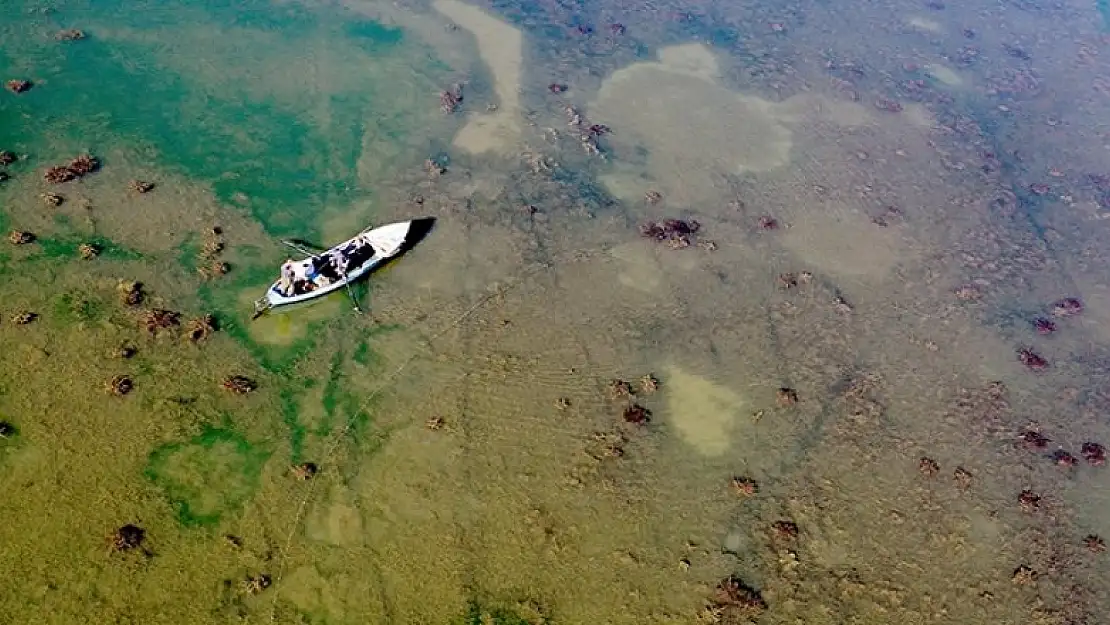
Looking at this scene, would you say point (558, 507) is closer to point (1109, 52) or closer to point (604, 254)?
point (604, 254)

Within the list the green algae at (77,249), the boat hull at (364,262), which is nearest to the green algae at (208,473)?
the boat hull at (364,262)

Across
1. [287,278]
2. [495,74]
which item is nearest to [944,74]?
[495,74]

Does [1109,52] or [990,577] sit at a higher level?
[1109,52]

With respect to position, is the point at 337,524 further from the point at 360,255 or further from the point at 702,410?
the point at 702,410

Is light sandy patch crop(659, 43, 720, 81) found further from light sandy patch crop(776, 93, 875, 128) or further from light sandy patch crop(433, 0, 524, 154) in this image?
light sandy patch crop(433, 0, 524, 154)

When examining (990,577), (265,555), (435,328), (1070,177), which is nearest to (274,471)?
(265,555)

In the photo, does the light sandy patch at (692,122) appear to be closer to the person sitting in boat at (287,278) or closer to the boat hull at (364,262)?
the boat hull at (364,262)
